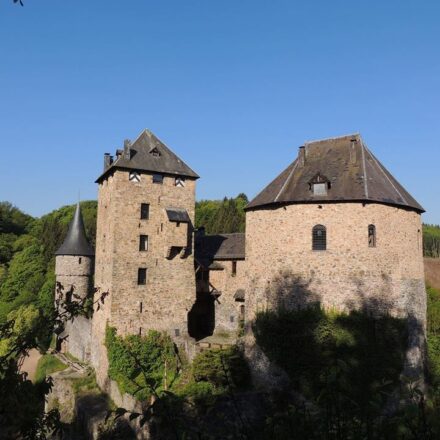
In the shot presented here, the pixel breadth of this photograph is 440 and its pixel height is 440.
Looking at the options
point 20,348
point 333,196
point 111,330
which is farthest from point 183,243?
point 20,348

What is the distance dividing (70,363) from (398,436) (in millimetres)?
29973

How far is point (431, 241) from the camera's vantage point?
83.5 m

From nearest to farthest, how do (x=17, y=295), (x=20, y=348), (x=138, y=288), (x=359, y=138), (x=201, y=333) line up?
1. (x=20, y=348)
2. (x=359, y=138)
3. (x=138, y=288)
4. (x=201, y=333)
5. (x=17, y=295)

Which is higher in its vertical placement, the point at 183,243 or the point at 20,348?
the point at 183,243

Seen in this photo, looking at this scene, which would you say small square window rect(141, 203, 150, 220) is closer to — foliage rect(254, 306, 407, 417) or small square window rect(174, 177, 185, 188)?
small square window rect(174, 177, 185, 188)

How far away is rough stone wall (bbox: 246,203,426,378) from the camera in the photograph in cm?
2033

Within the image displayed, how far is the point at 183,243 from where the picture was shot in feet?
86.2

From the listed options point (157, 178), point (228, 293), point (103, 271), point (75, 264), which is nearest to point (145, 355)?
point (103, 271)

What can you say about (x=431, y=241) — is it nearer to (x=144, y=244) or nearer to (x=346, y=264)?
(x=346, y=264)

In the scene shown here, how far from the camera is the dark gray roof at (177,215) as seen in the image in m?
26.0

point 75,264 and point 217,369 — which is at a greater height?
point 75,264

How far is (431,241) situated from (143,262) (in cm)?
7209

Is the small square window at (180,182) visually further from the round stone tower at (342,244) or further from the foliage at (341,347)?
the foliage at (341,347)

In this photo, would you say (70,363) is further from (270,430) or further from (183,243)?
(270,430)
